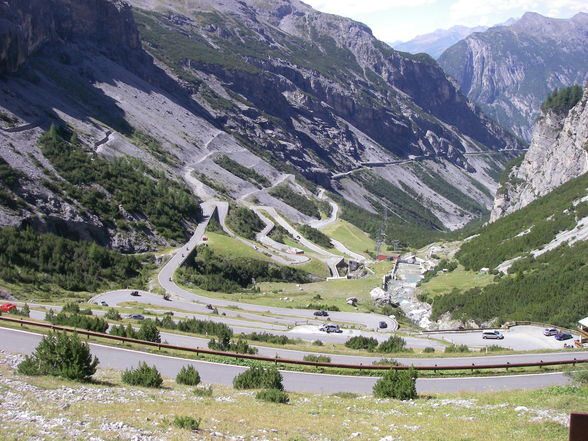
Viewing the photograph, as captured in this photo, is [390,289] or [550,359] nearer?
[550,359]

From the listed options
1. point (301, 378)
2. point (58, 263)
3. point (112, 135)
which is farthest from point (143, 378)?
point (112, 135)

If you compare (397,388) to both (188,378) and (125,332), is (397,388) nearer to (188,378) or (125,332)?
(188,378)

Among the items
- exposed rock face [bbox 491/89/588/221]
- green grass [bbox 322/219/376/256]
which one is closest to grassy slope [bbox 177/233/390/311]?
green grass [bbox 322/219/376/256]

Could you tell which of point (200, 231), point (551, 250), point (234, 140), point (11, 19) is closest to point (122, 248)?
point (200, 231)

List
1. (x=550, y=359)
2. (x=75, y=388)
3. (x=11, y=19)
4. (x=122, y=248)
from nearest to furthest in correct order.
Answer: (x=75, y=388) → (x=550, y=359) → (x=122, y=248) → (x=11, y=19)

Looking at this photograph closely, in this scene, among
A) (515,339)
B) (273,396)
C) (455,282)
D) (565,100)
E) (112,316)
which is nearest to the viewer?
(273,396)

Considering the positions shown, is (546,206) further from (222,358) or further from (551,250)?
(222,358)
